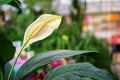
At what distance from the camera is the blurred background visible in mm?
3300

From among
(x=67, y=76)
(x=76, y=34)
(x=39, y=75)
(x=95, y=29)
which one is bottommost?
(x=95, y=29)

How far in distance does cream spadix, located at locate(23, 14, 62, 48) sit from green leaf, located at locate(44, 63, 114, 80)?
143 mm

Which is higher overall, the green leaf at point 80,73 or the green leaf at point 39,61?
the green leaf at point 39,61

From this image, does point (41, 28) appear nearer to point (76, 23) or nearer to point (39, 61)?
point (39, 61)

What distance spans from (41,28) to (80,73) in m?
0.17

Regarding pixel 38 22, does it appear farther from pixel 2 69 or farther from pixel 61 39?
pixel 61 39

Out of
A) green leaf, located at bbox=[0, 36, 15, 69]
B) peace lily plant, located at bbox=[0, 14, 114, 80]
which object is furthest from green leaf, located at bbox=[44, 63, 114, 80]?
green leaf, located at bbox=[0, 36, 15, 69]

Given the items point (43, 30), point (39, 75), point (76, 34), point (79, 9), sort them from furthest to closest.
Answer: point (79, 9) < point (76, 34) < point (39, 75) < point (43, 30)

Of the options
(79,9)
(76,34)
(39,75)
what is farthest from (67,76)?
(79,9)

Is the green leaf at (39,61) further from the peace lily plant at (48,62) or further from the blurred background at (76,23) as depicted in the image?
the blurred background at (76,23)

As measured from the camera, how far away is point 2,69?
853mm

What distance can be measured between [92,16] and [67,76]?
14.7ft

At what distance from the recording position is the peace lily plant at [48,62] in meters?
0.79

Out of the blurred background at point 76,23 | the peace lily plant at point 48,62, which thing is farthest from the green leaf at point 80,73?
the blurred background at point 76,23
